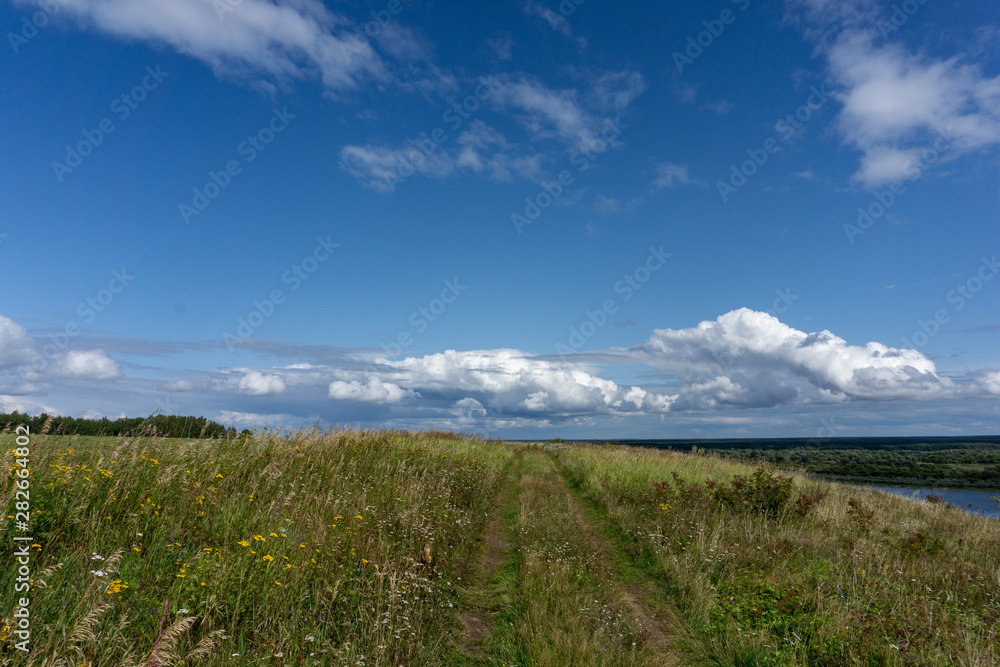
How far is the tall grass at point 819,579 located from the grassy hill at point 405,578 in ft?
0.16

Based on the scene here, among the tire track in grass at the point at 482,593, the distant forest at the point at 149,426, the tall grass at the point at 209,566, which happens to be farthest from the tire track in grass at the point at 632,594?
the distant forest at the point at 149,426

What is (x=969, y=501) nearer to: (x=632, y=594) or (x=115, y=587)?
(x=632, y=594)

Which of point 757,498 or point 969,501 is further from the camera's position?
point 969,501

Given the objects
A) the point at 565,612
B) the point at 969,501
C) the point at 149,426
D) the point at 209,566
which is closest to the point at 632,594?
the point at 565,612

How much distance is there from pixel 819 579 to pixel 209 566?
958 centimetres

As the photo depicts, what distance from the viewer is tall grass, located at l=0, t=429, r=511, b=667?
405cm

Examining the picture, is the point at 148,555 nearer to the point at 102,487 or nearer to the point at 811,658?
the point at 102,487

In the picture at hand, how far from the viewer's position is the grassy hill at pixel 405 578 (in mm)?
4559

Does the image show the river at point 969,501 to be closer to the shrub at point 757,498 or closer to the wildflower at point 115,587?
the shrub at point 757,498

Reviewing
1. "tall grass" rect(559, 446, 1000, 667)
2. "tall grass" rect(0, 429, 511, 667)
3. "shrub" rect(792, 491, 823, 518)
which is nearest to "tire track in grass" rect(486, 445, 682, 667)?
"tall grass" rect(559, 446, 1000, 667)

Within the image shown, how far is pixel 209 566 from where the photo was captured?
16.9ft

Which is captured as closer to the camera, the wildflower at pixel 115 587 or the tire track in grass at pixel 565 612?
the wildflower at pixel 115 587

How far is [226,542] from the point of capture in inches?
241

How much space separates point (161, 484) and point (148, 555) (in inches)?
54.4
